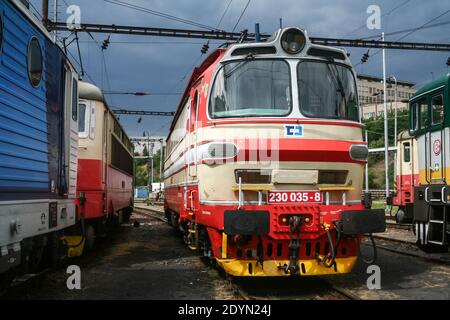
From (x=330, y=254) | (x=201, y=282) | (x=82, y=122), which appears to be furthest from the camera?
(x=82, y=122)

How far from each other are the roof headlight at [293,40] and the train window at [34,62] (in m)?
3.30

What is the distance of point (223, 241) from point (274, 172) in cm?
115

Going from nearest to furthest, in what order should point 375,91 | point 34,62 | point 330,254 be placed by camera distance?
point 34,62 < point 330,254 < point 375,91

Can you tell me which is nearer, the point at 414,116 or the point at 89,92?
the point at 89,92

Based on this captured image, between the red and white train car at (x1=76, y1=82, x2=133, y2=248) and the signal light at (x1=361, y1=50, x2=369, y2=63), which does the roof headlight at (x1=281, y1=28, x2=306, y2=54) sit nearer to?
the red and white train car at (x1=76, y1=82, x2=133, y2=248)

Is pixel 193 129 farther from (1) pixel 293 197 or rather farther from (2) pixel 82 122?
(2) pixel 82 122

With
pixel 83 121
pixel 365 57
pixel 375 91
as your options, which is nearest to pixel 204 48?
pixel 365 57

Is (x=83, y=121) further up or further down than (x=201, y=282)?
further up

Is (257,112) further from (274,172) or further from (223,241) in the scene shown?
(223,241)

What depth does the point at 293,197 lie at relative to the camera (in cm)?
690

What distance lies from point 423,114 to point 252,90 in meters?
5.41

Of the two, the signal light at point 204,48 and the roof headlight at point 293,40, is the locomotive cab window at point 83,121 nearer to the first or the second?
the roof headlight at point 293,40

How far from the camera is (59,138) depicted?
7.32 metres
